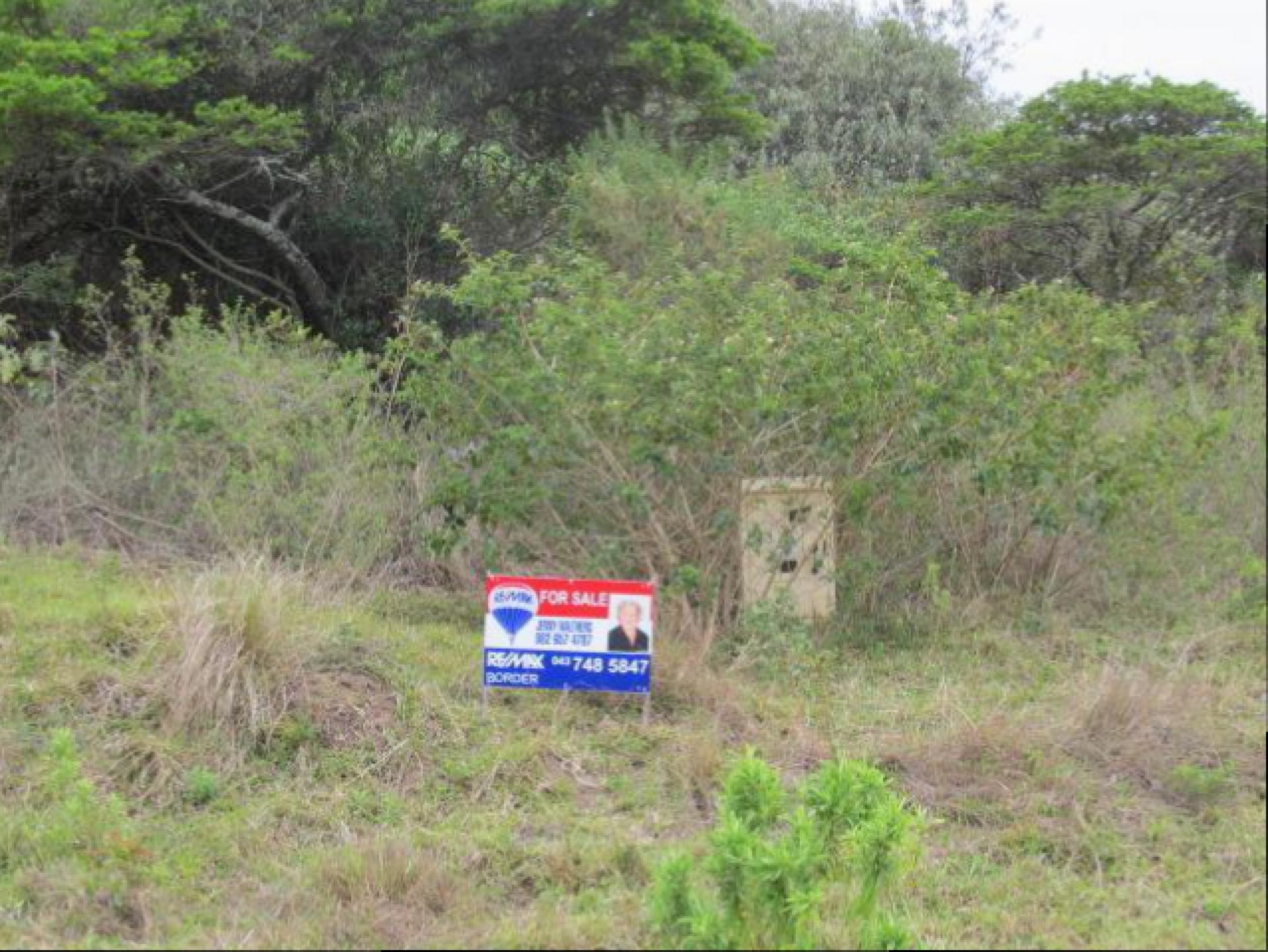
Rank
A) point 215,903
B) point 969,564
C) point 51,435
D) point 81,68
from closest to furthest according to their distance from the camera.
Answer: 1. point 215,903
2. point 969,564
3. point 51,435
4. point 81,68

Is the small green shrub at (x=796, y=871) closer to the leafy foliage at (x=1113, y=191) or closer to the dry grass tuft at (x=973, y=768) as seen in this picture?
the dry grass tuft at (x=973, y=768)

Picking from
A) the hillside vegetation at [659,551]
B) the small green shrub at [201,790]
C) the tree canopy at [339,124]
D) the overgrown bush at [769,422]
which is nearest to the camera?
the hillside vegetation at [659,551]

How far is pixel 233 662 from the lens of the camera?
19.0ft

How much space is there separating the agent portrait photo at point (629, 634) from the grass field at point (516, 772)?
0.35m

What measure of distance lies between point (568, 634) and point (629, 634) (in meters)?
0.25

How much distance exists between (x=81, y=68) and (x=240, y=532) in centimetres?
513

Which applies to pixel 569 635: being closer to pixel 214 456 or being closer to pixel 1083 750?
pixel 1083 750

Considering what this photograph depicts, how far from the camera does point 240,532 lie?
8.07 metres

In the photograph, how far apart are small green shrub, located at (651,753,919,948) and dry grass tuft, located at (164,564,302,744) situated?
2.18m

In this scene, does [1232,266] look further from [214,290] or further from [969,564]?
[214,290]

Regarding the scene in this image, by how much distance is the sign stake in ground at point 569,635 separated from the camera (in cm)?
579

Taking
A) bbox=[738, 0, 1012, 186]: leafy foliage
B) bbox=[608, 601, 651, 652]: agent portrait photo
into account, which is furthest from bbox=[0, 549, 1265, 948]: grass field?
bbox=[738, 0, 1012, 186]: leafy foliage

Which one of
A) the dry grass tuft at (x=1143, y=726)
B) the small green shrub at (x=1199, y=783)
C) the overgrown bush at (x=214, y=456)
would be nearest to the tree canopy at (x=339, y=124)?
the overgrown bush at (x=214, y=456)

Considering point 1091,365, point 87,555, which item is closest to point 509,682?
point 1091,365
